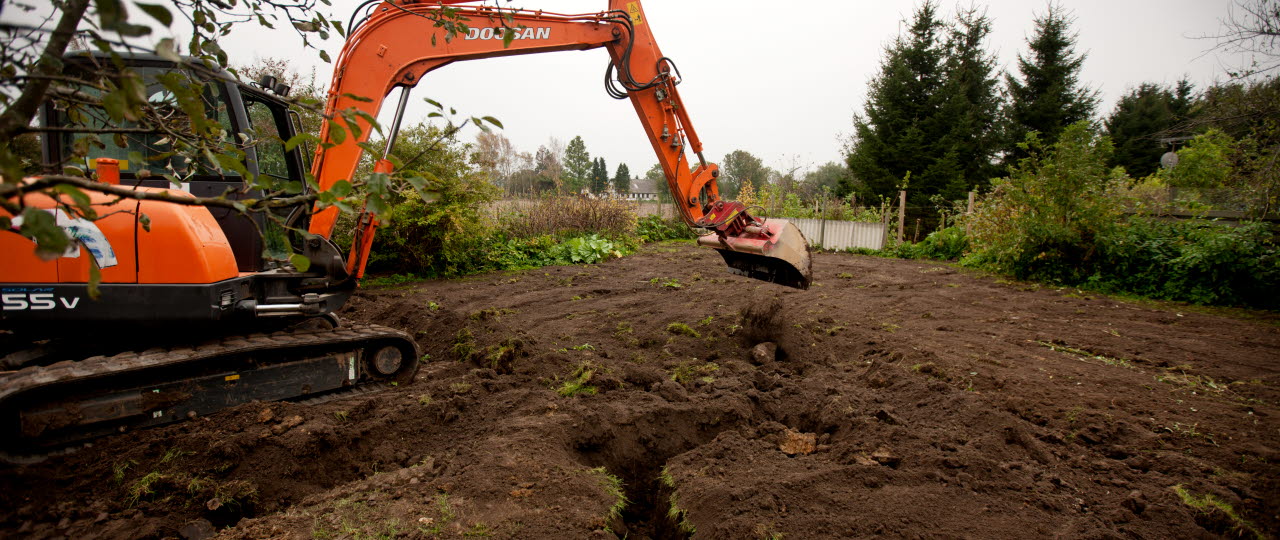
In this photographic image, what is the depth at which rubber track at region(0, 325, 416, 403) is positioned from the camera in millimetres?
3071

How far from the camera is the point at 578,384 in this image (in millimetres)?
4539

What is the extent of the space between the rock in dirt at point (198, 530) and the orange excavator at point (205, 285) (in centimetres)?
100

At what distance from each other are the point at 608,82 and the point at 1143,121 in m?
35.1

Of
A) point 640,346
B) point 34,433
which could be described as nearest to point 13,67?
point 34,433

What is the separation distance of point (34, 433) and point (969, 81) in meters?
26.2

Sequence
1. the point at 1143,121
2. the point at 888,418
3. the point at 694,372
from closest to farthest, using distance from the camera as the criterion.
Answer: the point at 888,418
the point at 694,372
the point at 1143,121

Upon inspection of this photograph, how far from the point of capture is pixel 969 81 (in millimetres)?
22656

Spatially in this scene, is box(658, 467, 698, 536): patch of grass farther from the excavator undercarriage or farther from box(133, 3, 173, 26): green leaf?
box(133, 3, 173, 26): green leaf

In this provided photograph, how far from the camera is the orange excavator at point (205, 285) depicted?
10.6 ft

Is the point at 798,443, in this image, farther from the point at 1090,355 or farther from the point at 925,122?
the point at 925,122

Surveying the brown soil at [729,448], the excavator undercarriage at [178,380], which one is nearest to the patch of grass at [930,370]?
the brown soil at [729,448]

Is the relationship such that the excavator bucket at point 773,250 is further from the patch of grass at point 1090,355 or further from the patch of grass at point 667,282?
the patch of grass at point 667,282

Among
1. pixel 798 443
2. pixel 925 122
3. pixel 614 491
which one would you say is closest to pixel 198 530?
pixel 614 491

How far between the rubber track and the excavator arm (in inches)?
29.8
